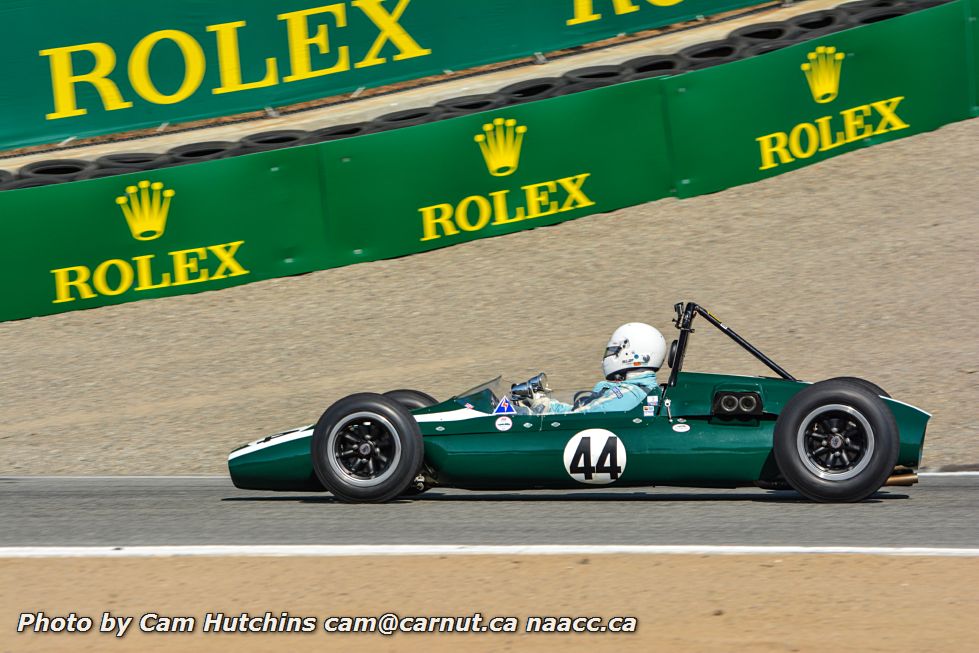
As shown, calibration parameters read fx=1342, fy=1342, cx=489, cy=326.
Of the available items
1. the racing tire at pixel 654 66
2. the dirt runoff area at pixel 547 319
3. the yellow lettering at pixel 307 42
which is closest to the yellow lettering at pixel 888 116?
the dirt runoff area at pixel 547 319

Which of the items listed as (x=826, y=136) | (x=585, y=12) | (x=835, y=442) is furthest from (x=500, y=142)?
(x=835, y=442)

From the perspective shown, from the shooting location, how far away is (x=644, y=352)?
24.9 feet

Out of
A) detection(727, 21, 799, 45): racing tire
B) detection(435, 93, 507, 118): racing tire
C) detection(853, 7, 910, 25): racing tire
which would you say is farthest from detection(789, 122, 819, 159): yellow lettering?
detection(435, 93, 507, 118): racing tire

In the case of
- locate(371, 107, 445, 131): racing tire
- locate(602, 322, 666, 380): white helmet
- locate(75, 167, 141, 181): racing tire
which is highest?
locate(371, 107, 445, 131): racing tire

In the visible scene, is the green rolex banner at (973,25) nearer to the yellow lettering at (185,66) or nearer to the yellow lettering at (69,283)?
the yellow lettering at (185,66)

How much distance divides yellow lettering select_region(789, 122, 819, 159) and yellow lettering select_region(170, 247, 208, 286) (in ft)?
20.7

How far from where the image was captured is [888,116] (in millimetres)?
14734

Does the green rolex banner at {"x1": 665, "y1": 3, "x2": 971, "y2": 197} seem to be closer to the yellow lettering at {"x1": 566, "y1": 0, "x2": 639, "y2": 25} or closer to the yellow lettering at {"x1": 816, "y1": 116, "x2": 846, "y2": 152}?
the yellow lettering at {"x1": 816, "y1": 116, "x2": 846, "y2": 152}

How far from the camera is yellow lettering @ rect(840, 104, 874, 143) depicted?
1455 centimetres

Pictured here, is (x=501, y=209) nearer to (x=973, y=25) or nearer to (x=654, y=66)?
(x=654, y=66)

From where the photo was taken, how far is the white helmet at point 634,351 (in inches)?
299

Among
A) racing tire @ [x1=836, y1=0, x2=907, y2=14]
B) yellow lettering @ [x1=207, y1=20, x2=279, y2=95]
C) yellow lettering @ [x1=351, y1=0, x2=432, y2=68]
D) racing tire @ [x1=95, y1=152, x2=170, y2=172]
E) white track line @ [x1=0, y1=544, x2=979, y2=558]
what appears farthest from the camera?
yellow lettering @ [x1=351, y1=0, x2=432, y2=68]

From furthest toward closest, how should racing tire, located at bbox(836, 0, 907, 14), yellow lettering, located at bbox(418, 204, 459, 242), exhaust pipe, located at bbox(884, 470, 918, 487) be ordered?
1. racing tire, located at bbox(836, 0, 907, 14)
2. yellow lettering, located at bbox(418, 204, 459, 242)
3. exhaust pipe, located at bbox(884, 470, 918, 487)

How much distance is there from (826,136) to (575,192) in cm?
290
